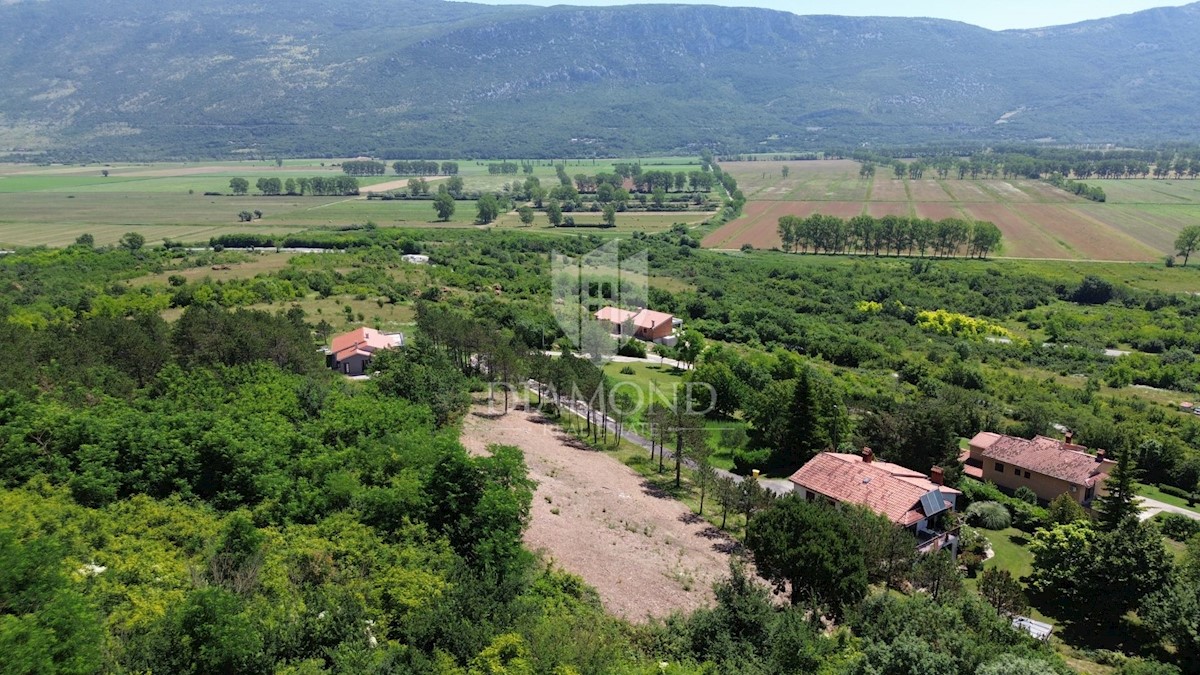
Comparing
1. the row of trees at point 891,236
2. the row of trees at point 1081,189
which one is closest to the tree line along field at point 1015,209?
the row of trees at point 1081,189

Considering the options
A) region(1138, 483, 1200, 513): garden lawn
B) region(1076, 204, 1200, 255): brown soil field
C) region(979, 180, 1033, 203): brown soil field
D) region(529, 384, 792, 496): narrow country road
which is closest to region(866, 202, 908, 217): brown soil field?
region(979, 180, 1033, 203): brown soil field

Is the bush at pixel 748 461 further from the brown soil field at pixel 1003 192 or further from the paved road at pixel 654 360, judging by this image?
the brown soil field at pixel 1003 192

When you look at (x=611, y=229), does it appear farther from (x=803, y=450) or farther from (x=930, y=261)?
(x=803, y=450)

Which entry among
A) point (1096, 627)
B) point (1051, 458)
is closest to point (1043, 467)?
point (1051, 458)

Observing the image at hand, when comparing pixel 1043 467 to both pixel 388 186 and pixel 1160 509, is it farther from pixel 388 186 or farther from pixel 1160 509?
pixel 388 186

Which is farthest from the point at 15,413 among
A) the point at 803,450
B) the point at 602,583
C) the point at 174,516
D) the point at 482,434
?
the point at 803,450
